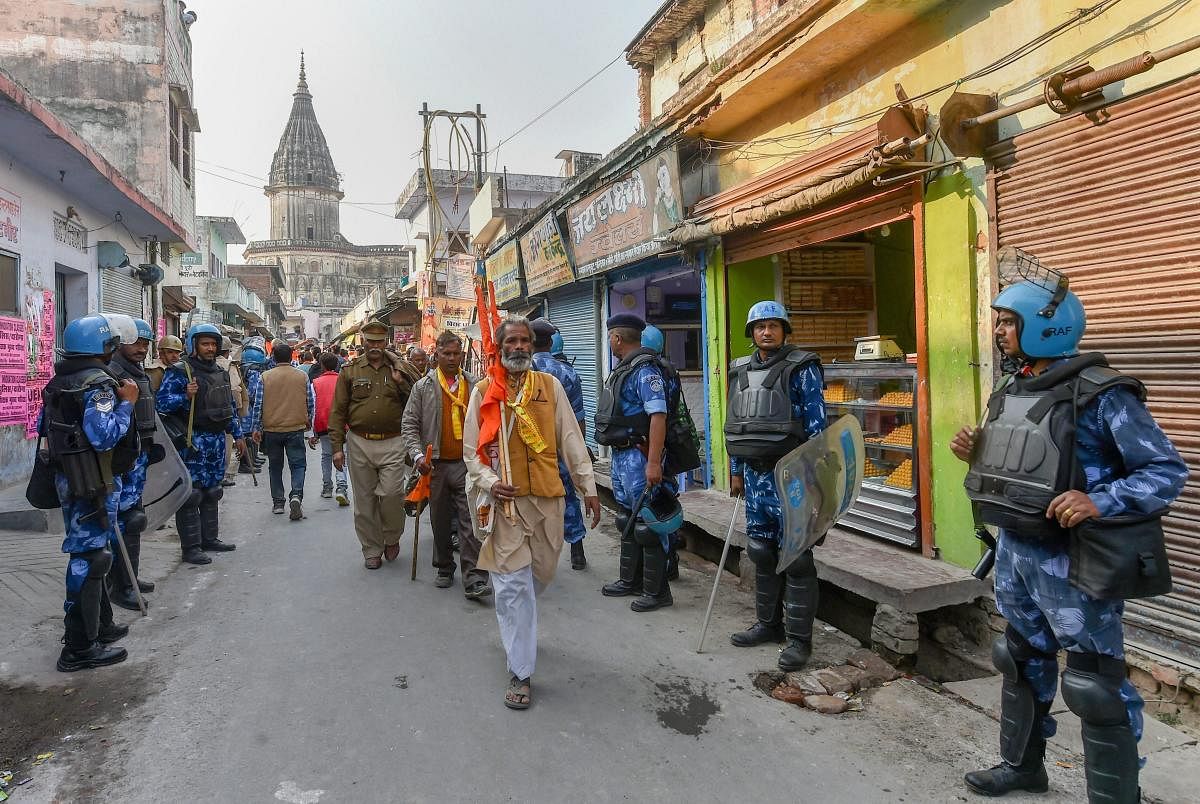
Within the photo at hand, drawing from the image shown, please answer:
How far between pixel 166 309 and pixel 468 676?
17685mm

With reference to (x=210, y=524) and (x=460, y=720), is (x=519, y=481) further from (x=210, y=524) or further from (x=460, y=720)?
(x=210, y=524)

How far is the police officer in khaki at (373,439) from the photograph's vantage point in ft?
19.9

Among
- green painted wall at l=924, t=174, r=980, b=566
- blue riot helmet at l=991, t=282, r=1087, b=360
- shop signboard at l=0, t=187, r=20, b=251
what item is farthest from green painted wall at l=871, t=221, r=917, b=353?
shop signboard at l=0, t=187, r=20, b=251

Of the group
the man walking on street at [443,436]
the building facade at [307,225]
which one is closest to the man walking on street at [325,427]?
the man walking on street at [443,436]

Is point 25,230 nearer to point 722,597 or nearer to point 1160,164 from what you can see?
point 722,597

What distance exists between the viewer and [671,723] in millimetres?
3371

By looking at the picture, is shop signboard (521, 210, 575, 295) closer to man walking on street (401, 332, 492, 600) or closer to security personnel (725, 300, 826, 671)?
man walking on street (401, 332, 492, 600)

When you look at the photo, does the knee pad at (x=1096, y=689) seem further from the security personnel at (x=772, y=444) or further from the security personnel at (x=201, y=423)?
the security personnel at (x=201, y=423)

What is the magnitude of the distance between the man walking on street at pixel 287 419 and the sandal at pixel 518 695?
5.16m

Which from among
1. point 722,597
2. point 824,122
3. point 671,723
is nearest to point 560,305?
point 824,122

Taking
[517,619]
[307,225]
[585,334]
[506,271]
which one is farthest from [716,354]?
[307,225]

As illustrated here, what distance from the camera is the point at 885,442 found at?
5.57 metres

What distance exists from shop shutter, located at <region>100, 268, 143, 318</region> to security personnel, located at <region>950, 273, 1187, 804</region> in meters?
12.6

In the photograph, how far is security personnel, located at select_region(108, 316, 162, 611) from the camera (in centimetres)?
482
